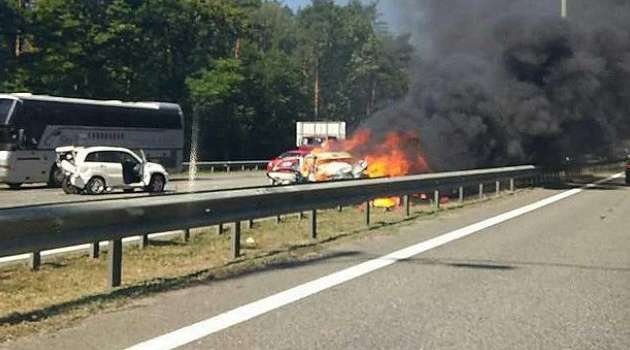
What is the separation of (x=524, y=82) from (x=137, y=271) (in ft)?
88.6

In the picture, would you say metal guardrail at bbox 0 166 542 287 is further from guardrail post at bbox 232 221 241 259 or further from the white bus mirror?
the white bus mirror

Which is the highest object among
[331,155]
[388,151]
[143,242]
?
[388,151]

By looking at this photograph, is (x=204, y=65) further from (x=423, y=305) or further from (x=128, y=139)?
(x=423, y=305)

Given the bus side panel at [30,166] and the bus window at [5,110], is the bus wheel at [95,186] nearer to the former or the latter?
the bus side panel at [30,166]

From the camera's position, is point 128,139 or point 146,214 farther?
point 128,139

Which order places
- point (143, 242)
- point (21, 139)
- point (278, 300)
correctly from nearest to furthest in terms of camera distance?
point (278, 300), point (143, 242), point (21, 139)

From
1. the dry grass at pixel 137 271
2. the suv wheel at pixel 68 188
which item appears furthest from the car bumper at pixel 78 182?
the dry grass at pixel 137 271

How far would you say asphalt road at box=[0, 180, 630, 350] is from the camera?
618 cm

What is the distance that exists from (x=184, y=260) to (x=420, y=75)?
2533 cm

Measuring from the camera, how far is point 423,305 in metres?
7.62

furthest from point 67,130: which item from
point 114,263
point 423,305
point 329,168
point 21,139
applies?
point 423,305

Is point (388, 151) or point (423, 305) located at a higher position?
point (388, 151)

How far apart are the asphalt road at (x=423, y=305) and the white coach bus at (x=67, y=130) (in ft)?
63.0

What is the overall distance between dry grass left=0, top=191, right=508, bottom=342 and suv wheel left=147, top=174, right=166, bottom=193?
11.5 m
